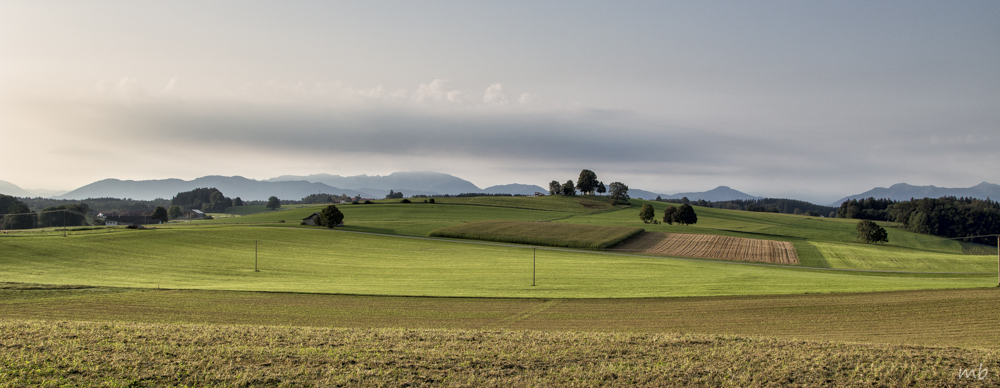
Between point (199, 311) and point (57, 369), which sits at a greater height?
point (57, 369)

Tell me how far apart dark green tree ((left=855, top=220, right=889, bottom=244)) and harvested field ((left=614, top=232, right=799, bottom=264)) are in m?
17.3

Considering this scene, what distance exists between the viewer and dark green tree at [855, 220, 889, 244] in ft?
226

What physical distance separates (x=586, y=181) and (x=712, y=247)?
84.1 meters

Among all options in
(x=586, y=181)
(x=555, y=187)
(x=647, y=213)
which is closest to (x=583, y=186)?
(x=586, y=181)

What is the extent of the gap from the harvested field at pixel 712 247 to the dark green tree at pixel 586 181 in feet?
238

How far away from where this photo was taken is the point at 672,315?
64.8 ft

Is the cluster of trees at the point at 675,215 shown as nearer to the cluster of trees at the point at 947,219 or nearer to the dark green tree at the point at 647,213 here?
the dark green tree at the point at 647,213

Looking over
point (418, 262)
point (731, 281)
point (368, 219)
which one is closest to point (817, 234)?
point (731, 281)

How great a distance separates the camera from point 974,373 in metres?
9.70

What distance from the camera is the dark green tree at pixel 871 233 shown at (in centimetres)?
6875

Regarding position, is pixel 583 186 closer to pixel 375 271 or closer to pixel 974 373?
pixel 375 271

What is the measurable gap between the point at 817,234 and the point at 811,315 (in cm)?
7436

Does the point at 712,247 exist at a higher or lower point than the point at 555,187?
lower

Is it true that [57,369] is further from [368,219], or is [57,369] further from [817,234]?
[817,234]
